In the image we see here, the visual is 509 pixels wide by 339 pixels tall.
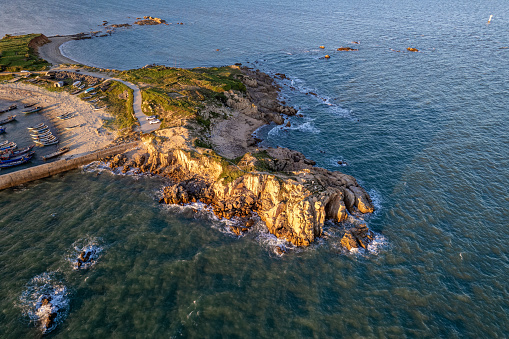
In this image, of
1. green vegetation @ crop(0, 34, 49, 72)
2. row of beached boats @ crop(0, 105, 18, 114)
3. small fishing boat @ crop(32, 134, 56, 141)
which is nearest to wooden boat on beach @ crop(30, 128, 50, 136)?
small fishing boat @ crop(32, 134, 56, 141)

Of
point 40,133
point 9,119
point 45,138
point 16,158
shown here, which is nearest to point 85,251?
point 16,158

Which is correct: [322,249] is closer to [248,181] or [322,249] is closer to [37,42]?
[248,181]

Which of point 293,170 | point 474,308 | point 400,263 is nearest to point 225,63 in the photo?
point 293,170

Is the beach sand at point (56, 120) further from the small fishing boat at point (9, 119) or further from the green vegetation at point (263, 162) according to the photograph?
the green vegetation at point (263, 162)

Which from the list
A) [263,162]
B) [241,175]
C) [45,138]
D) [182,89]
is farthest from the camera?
[182,89]

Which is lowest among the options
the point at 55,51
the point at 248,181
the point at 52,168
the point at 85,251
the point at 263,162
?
the point at 85,251

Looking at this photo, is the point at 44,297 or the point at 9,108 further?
the point at 9,108

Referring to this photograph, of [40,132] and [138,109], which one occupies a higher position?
[138,109]
